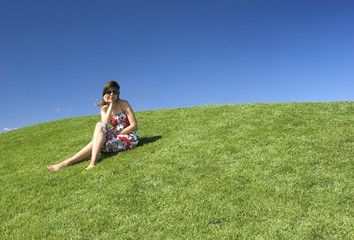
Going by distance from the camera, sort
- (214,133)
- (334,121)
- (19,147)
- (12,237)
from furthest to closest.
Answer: (19,147) → (334,121) → (214,133) → (12,237)

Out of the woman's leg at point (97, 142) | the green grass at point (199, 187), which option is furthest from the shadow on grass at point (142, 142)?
the woman's leg at point (97, 142)

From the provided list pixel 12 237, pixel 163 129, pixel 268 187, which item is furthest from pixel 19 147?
pixel 268 187

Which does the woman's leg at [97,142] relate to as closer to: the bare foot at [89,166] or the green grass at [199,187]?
the bare foot at [89,166]

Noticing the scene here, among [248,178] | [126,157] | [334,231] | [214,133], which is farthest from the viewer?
[214,133]

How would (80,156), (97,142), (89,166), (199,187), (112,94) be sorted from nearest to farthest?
(199,187) → (89,166) → (97,142) → (80,156) → (112,94)

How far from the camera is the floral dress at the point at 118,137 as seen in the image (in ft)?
25.6

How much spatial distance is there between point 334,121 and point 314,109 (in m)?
1.99

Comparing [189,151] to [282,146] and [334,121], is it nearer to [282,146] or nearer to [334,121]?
[282,146]

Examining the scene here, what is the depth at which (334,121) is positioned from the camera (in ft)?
33.0

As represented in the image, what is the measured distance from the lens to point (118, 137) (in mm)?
8078

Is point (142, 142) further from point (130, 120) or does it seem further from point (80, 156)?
point (80, 156)

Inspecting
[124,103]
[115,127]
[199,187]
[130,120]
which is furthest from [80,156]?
[199,187]

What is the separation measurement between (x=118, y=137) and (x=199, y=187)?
3501mm

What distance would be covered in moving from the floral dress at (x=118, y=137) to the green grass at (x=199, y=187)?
0.91ft
